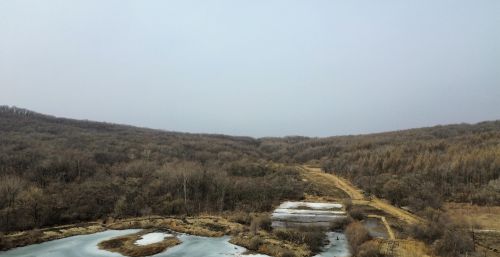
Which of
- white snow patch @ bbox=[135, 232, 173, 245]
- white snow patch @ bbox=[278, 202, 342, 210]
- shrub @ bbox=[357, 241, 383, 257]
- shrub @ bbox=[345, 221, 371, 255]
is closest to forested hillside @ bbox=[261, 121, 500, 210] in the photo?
white snow patch @ bbox=[278, 202, 342, 210]

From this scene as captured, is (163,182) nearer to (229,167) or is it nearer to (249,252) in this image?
(229,167)

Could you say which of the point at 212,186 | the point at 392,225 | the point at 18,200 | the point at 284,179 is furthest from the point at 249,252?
the point at 284,179

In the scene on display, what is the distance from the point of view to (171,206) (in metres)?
20.3

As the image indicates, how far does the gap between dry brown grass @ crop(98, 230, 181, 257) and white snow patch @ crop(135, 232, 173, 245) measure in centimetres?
17

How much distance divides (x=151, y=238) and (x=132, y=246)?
3.86ft

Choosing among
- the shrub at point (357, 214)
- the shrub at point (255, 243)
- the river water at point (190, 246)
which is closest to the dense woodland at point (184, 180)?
the shrub at point (357, 214)

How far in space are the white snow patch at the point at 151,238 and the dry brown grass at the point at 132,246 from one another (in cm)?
17

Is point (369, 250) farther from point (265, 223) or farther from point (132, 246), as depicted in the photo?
point (132, 246)

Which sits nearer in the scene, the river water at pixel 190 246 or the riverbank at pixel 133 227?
the river water at pixel 190 246

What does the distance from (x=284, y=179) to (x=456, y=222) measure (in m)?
12.1

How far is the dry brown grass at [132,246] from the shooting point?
44.6 feet

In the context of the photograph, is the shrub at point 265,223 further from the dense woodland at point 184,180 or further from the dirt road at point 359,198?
the dirt road at point 359,198

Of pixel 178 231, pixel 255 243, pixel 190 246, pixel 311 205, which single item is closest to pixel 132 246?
pixel 190 246

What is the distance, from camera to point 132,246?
1417 centimetres
